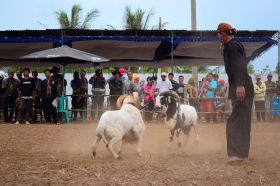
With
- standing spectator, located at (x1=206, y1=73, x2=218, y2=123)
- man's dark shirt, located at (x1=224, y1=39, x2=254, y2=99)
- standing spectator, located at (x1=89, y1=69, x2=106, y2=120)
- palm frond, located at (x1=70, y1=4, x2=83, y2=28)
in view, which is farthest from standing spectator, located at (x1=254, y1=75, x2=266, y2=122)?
palm frond, located at (x1=70, y1=4, x2=83, y2=28)

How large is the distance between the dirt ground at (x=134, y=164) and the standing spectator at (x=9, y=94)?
6.59 metres

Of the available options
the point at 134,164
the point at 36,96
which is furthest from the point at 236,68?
the point at 36,96

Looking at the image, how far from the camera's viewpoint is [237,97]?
8.97 metres

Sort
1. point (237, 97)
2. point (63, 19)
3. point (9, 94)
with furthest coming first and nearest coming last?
point (63, 19) < point (9, 94) < point (237, 97)

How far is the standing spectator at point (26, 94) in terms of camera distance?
19.6m

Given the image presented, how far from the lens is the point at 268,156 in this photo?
999 cm

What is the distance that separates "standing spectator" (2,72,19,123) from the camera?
20.7m

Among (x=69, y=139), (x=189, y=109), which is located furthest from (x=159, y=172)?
Answer: (x=69, y=139)

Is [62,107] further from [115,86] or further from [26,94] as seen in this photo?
[115,86]

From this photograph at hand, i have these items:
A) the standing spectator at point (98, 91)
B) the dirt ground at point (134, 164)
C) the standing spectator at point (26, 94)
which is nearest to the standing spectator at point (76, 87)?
the standing spectator at point (98, 91)

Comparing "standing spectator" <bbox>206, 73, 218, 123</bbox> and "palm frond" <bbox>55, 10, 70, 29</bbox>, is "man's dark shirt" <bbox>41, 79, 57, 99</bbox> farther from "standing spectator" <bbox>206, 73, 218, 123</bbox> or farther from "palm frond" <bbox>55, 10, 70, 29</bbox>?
"palm frond" <bbox>55, 10, 70, 29</bbox>

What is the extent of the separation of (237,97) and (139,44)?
13.5 metres

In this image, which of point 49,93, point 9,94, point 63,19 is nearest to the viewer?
point 49,93

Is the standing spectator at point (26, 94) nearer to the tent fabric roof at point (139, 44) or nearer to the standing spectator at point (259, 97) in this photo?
the tent fabric roof at point (139, 44)
